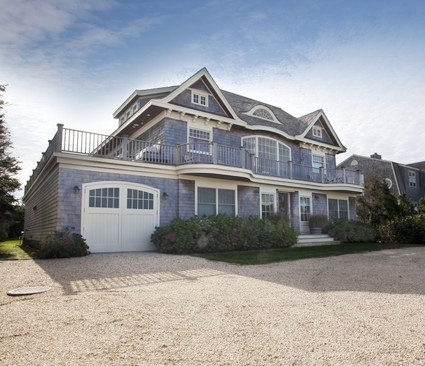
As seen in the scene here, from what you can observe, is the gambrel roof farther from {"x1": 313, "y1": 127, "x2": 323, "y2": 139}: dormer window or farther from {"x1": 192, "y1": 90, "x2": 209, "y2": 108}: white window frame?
{"x1": 313, "y1": 127, "x2": 323, "y2": 139}: dormer window

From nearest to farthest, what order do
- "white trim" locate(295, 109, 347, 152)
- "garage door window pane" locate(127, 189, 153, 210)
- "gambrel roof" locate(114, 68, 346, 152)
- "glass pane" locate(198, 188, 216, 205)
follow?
"garage door window pane" locate(127, 189, 153, 210), "glass pane" locate(198, 188, 216, 205), "gambrel roof" locate(114, 68, 346, 152), "white trim" locate(295, 109, 347, 152)

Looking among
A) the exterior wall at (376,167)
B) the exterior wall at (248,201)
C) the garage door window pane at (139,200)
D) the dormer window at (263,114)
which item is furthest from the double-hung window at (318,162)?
the exterior wall at (376,167)

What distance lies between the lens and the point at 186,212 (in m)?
14.5

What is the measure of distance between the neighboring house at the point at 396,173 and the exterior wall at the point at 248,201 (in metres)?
21.7

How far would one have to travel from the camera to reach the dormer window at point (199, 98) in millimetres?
16734

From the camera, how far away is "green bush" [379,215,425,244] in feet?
59.6

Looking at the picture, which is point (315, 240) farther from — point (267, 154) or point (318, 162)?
point (318, 162)

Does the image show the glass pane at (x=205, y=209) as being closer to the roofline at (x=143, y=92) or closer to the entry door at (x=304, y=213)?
the roofline at (x=143, y=92)

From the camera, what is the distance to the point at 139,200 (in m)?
13.2

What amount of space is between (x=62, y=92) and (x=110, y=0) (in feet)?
11.1

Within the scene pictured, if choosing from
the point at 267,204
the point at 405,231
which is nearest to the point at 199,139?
the point at 267,204

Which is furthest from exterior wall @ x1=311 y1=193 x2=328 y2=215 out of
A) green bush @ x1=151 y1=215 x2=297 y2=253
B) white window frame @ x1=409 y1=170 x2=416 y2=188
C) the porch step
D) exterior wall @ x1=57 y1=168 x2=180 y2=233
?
white window frame @ x1=409 y1=170 x2=416 y2=188

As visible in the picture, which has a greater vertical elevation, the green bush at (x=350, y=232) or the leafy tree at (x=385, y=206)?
the leafy tree at (x=385, y=206)

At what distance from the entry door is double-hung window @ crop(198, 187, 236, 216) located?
19.7 ft
